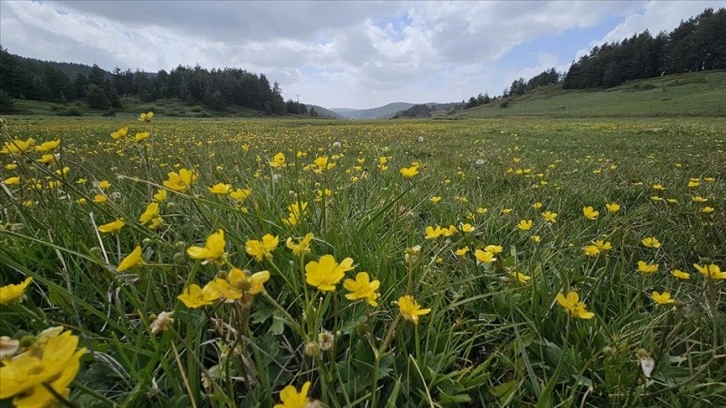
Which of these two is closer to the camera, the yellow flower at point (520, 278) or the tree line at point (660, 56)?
the yellow flower at point (520, 278)

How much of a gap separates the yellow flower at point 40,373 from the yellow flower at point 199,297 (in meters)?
0.22

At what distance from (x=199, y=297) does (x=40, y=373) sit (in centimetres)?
32

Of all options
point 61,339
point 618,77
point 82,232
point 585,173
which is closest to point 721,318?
point 61,339

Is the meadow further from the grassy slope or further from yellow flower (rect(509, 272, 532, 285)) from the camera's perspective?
the grassy slope

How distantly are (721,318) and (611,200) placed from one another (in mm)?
1876

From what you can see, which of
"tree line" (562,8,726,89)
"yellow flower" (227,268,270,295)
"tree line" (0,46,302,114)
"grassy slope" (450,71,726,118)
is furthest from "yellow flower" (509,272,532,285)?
"tree line" (562,8,726,89)

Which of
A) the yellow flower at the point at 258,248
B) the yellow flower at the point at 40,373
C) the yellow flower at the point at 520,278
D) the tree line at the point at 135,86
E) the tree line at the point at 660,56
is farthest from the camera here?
the tree line at the point at 660,56

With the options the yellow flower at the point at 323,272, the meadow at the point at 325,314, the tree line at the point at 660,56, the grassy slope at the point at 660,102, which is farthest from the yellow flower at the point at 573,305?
the tree line at the point at 660,56

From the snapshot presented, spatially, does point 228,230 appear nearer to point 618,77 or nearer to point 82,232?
point 82,232

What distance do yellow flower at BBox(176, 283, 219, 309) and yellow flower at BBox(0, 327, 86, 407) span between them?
0.73 feet

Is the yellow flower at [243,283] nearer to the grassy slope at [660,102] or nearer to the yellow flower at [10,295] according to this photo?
the yellow flower at [10,295]

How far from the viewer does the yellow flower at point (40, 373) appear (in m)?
0.40

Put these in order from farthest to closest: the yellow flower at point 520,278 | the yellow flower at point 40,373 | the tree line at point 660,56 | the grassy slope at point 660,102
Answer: the tree line at point 660,56
the grassy slope at point 660,102
the yellow flower at point 520,278
the yellow flower at point 40,373

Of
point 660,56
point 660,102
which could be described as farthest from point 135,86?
point 660,56
